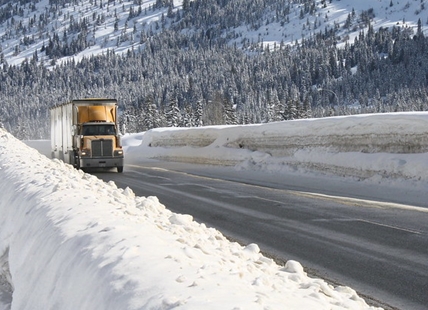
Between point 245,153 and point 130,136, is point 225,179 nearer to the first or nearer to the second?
point 245,153

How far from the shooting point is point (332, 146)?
69.6 feet

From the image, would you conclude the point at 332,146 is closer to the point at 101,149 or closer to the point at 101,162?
the point at 101,162

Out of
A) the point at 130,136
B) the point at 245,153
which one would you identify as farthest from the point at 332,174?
the point at 130,136

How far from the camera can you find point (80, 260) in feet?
17.1

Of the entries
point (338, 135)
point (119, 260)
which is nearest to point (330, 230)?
point (119, 260)

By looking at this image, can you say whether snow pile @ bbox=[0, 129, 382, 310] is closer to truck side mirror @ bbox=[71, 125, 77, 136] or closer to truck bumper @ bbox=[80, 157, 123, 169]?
truck bumper @ bbox=[80, 157, 123, 169]

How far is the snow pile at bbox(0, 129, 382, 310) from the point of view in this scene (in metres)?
4.01

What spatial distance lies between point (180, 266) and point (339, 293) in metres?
1.24

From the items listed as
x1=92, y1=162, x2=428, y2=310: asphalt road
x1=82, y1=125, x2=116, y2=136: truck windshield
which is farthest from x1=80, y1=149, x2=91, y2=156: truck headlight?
x1=92, y1=162, x2=428, y2=310: asphalt road

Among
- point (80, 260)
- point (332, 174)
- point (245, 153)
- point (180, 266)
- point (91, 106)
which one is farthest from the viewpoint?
point (91, 106)

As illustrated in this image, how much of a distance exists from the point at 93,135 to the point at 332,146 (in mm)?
12547

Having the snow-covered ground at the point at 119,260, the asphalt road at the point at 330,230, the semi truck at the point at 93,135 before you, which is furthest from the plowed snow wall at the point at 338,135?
the snow-covered ground at the point at 119,260

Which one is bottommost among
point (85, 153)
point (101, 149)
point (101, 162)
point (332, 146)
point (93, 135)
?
point (101, 162)

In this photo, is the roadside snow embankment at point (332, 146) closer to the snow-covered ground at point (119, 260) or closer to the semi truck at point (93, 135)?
the semi truck at point (93, 135)
